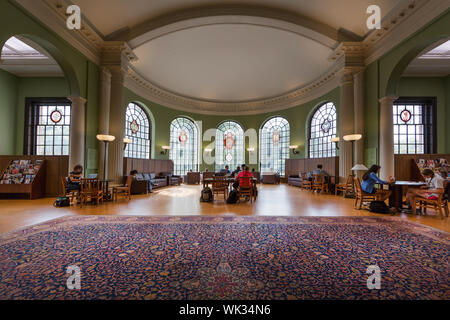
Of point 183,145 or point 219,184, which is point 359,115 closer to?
point 219,184

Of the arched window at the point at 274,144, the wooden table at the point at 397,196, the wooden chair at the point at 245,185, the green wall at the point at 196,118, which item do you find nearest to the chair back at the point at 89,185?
the wooden chair at the point at 245,185

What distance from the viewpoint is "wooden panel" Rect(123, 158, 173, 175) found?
9.94 metres

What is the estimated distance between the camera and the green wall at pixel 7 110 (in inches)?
358

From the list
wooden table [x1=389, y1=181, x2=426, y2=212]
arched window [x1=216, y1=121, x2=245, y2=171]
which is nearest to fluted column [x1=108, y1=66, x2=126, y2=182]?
arched window [x1=216, y1=121, x2=245, y2=171]

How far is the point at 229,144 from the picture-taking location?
1598 centimetres

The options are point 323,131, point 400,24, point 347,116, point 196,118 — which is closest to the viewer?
point 400,24

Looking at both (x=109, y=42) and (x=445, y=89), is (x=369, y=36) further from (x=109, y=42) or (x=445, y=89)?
(x=109, y=42)

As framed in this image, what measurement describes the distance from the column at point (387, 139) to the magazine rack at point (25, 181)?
1216cm

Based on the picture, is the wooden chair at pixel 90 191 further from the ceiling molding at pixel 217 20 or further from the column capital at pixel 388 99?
the column capital at pixel 388 99

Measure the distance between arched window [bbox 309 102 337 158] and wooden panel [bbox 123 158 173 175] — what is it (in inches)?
376

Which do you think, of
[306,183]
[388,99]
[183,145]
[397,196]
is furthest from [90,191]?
[388,99]

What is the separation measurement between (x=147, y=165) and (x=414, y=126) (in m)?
14.4

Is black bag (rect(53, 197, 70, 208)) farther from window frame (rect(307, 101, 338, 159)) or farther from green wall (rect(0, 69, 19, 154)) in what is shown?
window frame (rect(307, 101, 338, 159))
